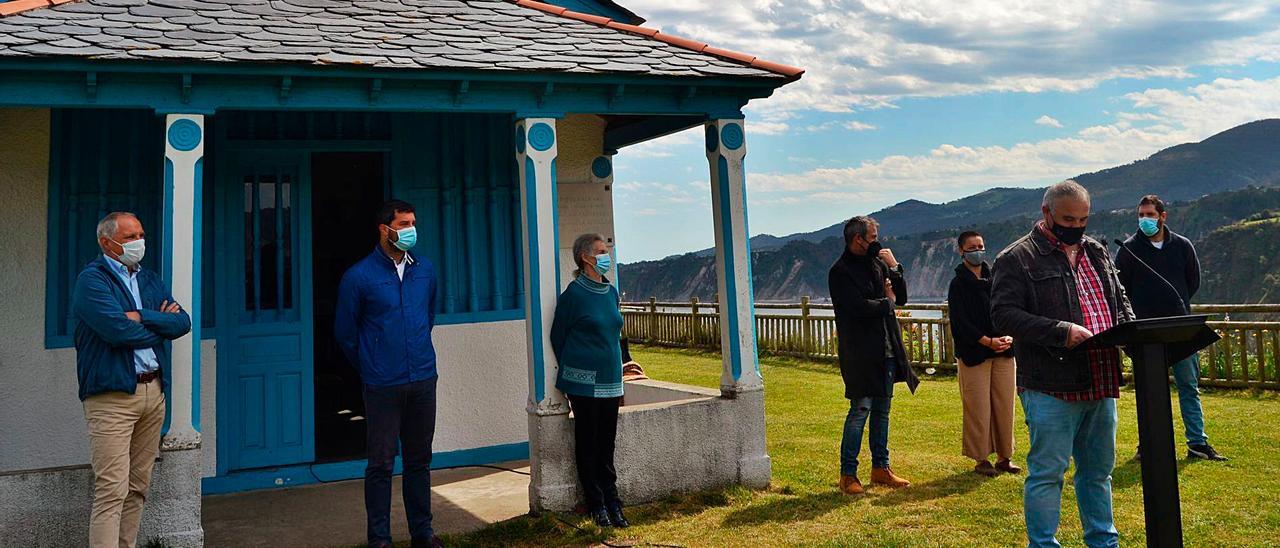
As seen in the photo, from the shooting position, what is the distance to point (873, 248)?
6.09 m

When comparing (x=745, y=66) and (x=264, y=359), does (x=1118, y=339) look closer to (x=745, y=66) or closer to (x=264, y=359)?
(x=745, y=66)

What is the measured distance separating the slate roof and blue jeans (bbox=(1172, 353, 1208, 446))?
12.5 feet

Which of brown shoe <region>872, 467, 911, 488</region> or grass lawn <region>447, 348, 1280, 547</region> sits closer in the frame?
grass lawn <region>447, 348, 1280, 547</region>

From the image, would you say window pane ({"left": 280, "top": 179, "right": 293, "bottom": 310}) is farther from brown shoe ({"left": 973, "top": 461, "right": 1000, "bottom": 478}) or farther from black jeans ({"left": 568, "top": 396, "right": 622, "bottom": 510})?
brown shoe ({"left": 973, "top": 461, "right": 1000, "bottom": 478})

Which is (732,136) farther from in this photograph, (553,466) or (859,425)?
(553,466)

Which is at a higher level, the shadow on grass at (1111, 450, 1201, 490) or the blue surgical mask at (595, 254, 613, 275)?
the blue surgical mask at (595, 254, 613, 275)

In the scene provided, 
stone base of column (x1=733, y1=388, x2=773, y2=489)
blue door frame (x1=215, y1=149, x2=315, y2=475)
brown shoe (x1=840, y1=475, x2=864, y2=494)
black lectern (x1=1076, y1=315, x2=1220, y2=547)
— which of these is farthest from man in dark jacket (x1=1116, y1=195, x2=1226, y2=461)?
blue door frame (x1=215, y1=149, x2=315, y2=475)

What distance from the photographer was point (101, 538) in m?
4.51

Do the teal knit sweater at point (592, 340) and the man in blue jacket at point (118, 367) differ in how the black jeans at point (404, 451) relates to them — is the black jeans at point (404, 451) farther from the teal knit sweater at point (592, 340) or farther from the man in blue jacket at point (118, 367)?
the man in blue jacket at point (118, 367)

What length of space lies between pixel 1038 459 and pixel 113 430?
4363mm

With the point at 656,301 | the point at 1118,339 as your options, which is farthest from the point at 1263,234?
the point at 1118,339

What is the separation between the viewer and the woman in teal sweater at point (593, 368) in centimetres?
559

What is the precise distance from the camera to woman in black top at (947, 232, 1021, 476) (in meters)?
6.60

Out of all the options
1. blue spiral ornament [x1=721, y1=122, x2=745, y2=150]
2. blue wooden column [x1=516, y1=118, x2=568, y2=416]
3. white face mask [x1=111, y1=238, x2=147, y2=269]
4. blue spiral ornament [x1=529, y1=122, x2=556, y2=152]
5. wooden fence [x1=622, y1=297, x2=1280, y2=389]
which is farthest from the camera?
wooden fence [x1=622, y1=297, x2=1280, y2=389]
